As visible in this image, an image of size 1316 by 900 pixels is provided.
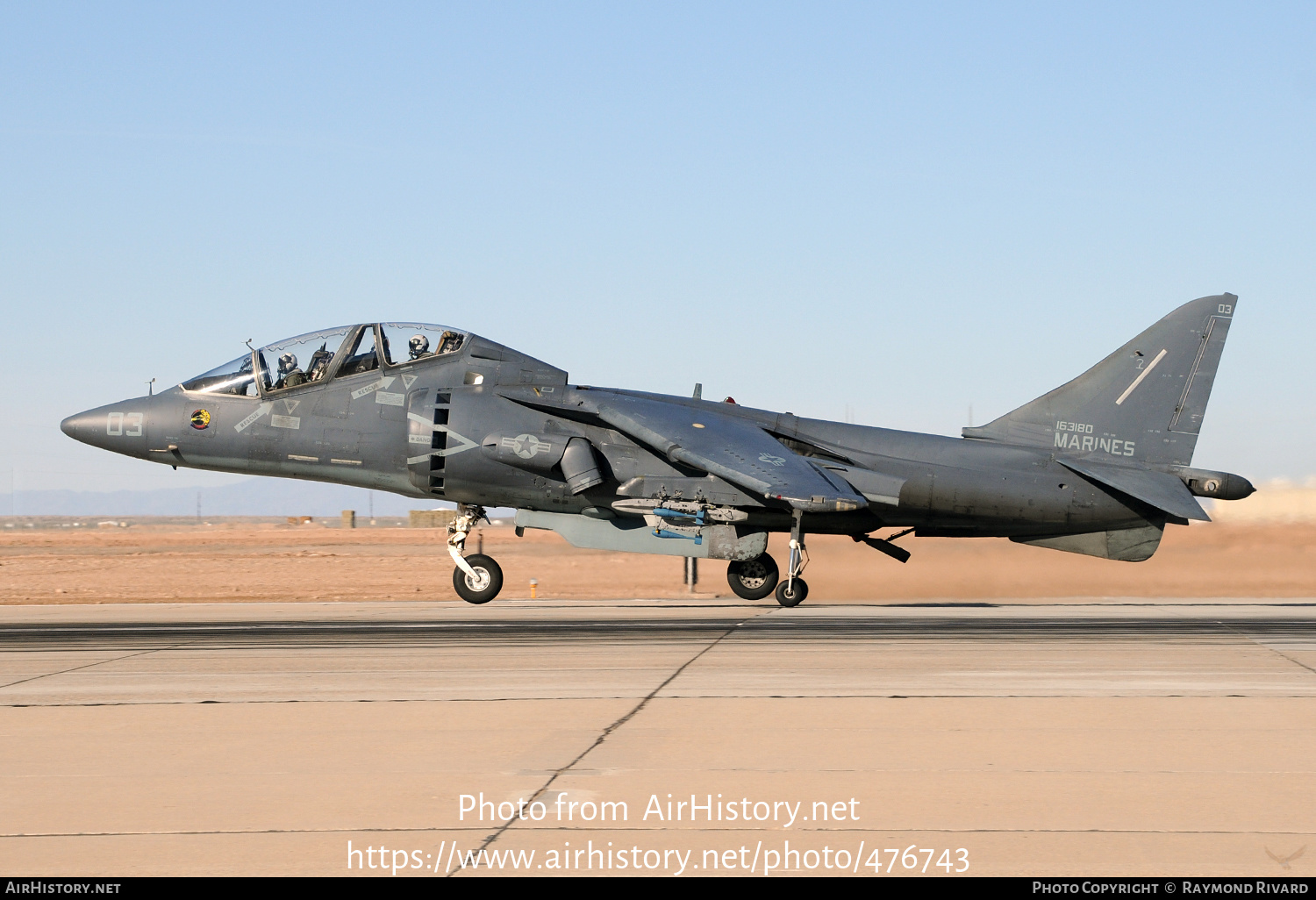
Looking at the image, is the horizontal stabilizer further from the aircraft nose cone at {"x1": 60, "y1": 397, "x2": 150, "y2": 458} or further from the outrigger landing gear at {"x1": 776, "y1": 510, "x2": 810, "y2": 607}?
the aircraft nose cone at {"x1": 60, "y1": 397, "x2": 150, "y2": 458}

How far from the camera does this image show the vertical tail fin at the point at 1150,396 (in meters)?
18.6

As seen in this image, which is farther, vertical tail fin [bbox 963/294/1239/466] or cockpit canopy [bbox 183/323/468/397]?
vertical tail fin [bbox 963/294/1239/466]

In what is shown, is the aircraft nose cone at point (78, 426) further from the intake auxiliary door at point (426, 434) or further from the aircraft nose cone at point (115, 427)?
the intake auxiliary door at point (426, 434)

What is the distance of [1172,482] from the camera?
1817 centimetres

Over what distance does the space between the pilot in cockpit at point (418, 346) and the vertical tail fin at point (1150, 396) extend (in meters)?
9.66

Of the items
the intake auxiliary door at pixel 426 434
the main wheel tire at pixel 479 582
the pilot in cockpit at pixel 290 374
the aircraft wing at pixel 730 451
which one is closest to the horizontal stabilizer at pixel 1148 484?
the aircraft wing at pixel 730 451

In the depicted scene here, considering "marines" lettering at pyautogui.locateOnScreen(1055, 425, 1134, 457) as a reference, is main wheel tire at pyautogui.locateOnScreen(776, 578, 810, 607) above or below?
below

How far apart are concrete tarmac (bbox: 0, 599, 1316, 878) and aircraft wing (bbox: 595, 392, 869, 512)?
2082mm

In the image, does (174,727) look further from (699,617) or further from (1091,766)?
(699,617)

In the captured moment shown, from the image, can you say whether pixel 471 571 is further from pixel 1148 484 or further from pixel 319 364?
pixel 1148 484

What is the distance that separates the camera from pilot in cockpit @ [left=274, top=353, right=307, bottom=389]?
715 inches

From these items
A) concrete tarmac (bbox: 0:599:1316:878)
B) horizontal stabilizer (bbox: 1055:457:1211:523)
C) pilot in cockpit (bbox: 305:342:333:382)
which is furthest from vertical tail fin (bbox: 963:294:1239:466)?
pilot in cockpit (bbox: 305:342:333:382)

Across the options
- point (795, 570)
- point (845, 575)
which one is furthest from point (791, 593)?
point (845, 575)

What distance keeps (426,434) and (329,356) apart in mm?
2115
